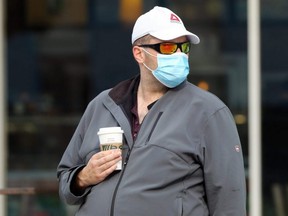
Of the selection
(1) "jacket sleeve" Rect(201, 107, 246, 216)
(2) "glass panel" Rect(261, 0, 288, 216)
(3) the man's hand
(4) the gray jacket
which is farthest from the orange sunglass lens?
(2) "glass panel" Rect(261, 0, 288, 216)

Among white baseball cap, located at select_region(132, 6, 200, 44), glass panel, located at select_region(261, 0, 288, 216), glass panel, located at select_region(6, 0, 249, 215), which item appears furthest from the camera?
glass panel, located at select_region(6, 0, 249, 215)

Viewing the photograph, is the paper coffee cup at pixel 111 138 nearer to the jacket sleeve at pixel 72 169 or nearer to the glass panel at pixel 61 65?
the jacket sleeve at pixel 72 169

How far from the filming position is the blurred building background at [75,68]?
6.43 meters

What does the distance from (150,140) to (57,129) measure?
149 inches

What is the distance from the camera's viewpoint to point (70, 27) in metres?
6.63

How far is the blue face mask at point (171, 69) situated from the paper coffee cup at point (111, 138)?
0.83ft

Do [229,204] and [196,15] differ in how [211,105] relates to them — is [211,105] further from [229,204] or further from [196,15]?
[196,15]

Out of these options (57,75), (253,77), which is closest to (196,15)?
(253,77)

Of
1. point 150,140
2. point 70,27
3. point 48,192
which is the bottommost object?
point 48,192

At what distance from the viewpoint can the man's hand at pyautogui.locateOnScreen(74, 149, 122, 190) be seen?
2.91m

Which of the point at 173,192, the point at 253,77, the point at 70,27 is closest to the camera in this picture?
the point at 173,192

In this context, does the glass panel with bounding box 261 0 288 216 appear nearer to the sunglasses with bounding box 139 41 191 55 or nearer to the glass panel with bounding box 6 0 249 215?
the glass panel with bounding box 6 0 249 215

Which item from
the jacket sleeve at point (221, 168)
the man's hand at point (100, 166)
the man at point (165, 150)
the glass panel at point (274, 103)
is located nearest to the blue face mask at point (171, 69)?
the man at point (165, 150)

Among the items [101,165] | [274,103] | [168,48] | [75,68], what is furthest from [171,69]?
[75,68]
